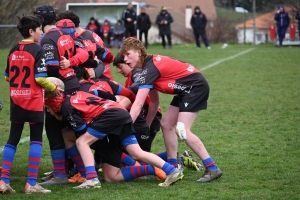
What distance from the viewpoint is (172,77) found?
6.59 metres

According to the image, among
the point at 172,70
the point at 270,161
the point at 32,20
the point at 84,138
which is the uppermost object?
the point at 32,20

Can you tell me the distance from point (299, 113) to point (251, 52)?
1327 cm

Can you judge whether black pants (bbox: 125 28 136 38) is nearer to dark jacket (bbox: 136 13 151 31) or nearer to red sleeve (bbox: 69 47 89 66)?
dark jacket (bbox: 136 13 151 31)

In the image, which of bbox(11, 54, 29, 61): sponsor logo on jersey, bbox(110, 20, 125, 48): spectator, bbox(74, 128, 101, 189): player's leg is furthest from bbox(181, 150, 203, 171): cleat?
bbox(110, 20, 125, 48): spectator

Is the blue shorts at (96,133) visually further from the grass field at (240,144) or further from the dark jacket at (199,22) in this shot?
the dark jacket at (199,22)

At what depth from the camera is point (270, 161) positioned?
745cm

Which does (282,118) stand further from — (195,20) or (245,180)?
(195,20)

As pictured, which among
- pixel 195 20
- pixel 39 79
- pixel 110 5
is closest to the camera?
pixel 39 79

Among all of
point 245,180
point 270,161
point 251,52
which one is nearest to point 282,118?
point 270,161

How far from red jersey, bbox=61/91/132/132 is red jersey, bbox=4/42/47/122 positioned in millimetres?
340

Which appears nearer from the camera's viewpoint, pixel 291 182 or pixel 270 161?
pixel 291 182

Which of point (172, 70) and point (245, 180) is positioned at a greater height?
point (172, 70)

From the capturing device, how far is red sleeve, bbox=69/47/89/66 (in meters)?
6.85

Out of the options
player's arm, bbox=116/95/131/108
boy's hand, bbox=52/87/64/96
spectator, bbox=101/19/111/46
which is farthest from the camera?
spectator, bbox=101/19/111/46
